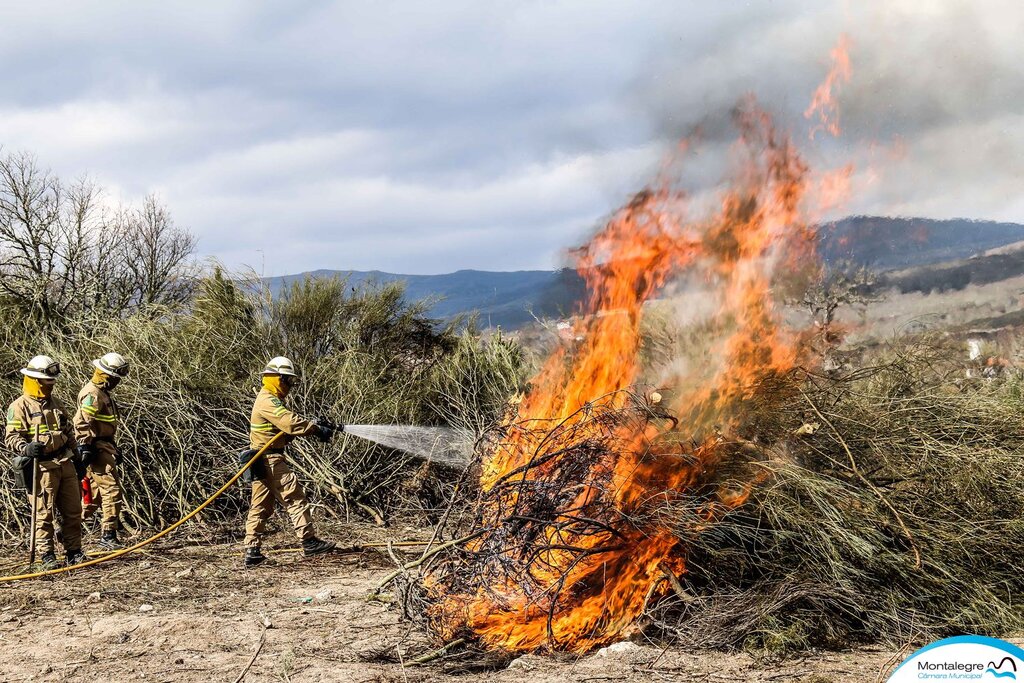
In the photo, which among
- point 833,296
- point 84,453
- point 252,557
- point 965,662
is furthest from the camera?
point 84,453

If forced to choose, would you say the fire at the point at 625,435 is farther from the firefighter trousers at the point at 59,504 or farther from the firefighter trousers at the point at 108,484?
the firefighter trousers at the point at 108,484

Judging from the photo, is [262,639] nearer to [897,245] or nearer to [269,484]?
[269,484]

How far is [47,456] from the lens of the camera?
314 inches

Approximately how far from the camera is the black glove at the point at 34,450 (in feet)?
25.2

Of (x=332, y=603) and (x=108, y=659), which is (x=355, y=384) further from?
(x=108, y=659)

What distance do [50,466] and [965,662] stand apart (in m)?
7.71

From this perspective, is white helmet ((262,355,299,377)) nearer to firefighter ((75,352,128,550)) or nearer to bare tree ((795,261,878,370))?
firefighter ((75,352,128,550))

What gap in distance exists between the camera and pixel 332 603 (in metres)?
6.64

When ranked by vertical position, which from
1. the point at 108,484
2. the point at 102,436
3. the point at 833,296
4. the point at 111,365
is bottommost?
the point at 108,484

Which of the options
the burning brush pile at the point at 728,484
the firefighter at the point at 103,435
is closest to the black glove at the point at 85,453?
the firefighter at the point at 103,435

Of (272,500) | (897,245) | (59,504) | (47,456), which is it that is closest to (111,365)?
(47,456)

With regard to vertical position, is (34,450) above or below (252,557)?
above

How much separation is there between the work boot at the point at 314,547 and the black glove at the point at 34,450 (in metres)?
2.57

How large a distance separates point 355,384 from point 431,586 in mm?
5357
